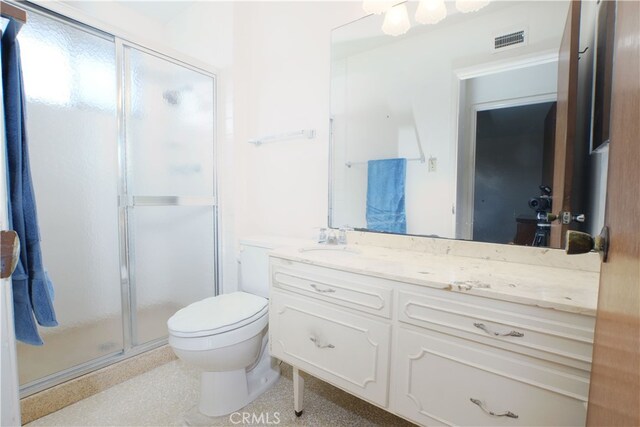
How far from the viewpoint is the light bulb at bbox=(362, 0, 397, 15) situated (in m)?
1.44

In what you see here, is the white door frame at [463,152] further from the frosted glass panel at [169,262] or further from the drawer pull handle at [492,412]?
the frosted glass panel at [169,262]

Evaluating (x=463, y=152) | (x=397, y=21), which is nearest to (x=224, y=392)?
(x=463, y=152)

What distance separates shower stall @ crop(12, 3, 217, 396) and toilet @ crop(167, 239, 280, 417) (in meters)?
0.59

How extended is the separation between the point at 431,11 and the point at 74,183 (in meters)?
1.99

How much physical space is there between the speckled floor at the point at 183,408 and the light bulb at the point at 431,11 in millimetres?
1867

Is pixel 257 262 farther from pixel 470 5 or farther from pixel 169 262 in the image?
pixel 470 5

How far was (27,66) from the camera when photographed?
135cm

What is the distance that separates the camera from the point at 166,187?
6.13ft

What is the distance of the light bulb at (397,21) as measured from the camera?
1436mm

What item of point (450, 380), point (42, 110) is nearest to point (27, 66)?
point (42, 110)

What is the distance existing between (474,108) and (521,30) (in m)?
0.32

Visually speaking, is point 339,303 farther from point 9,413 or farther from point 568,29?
point 568,29

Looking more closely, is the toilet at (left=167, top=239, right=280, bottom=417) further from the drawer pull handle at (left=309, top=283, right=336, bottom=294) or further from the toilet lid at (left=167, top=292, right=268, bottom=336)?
the drawer pull handle at (left=309, top=283, right=336, bottom=294)

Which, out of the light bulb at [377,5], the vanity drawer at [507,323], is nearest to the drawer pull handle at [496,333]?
the vanity drawer at [507,323]
